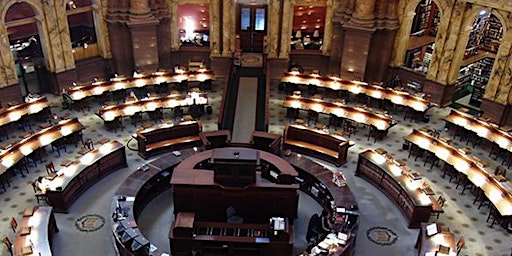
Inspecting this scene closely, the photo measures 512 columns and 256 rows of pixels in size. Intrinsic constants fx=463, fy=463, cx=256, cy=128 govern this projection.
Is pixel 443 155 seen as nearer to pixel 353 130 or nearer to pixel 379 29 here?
pixel 353 130

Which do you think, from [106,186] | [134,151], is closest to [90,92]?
[134,151]

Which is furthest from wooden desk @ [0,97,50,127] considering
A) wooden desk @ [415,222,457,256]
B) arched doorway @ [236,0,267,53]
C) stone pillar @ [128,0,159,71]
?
wooden desk @ [415,222,457,256]

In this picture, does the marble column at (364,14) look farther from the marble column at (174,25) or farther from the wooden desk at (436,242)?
the wooden desk at (436,242)

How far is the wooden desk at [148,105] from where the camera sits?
19250 millimetres

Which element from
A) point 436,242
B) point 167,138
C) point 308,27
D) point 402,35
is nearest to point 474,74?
point 402,35

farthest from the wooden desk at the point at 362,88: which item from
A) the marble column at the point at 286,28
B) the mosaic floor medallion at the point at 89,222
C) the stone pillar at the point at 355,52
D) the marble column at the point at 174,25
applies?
the mosaic floor medallion at the point at 89,222

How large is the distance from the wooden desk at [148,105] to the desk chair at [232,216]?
6679mm

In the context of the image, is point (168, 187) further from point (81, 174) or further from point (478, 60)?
point (478, 60)

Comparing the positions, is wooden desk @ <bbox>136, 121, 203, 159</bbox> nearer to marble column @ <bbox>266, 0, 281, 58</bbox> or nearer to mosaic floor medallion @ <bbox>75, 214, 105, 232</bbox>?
mosaic floor medallion @ <bbox>75, 214, 105, 232</bbox>

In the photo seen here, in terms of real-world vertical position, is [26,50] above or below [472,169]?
above

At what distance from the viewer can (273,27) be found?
78.0 ft

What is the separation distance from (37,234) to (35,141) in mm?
5632

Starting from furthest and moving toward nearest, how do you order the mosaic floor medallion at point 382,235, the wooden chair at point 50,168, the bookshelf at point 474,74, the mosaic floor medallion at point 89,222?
1. the bookshelf at point 474,74
2. the wooden chair at point 50,168
3. the mosaic floor medallion at point 89,222
4. the mosaic floor medallion at point 382,235

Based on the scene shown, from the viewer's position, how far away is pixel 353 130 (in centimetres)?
1995
